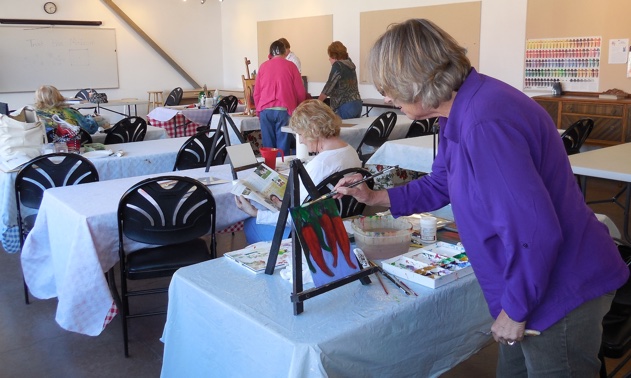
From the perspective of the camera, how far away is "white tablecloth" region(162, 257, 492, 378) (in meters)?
1.36

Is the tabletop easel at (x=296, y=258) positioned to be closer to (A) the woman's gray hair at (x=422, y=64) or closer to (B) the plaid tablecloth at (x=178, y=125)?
(A) the woman's gray hair at (x=422, y=64)

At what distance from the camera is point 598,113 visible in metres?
6.24

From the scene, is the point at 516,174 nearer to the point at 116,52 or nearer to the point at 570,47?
the point at 570,47

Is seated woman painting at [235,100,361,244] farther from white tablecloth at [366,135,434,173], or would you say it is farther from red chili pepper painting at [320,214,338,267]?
white tablecloth at [366,135,434,173]

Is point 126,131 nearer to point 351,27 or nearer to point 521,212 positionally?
point 521,212

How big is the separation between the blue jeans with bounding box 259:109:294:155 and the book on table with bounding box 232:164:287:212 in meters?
3.67

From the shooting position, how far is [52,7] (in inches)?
399

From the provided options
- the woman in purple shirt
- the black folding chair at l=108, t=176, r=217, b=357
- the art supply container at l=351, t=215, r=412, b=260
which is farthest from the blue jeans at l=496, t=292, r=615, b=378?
the black folding chair at l=108, t=176, r=217, b=357

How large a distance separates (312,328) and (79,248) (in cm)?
152

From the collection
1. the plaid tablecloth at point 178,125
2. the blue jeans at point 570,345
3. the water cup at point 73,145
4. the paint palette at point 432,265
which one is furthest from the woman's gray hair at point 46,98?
the blue jeans at point 570,345

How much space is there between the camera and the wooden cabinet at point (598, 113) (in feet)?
19.9

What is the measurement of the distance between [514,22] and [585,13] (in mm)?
827

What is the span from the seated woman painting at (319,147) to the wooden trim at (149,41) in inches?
354

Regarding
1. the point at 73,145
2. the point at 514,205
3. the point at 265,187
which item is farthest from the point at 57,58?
the point at 514,205
